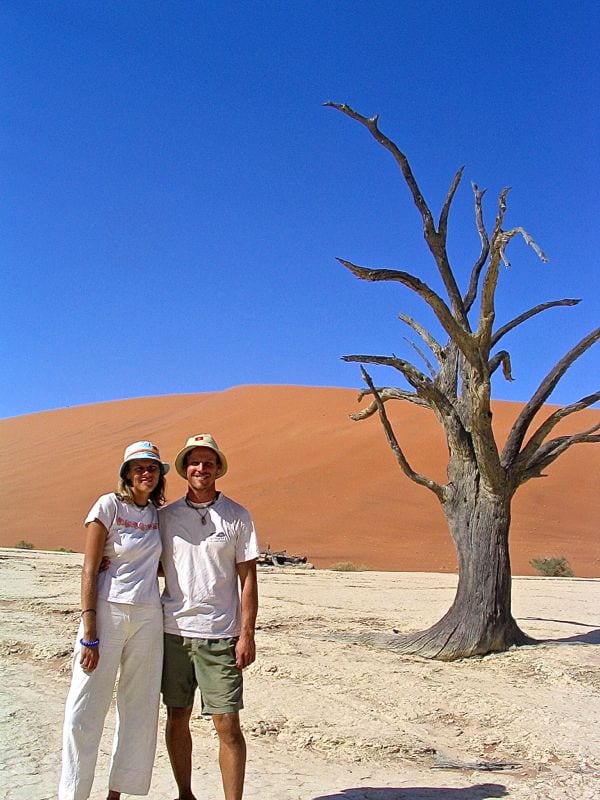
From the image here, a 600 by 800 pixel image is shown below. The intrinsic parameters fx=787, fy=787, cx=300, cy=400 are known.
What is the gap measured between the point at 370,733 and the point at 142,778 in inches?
73.4

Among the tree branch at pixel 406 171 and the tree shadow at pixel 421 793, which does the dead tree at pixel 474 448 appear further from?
the tree shadow at pixel 421 793

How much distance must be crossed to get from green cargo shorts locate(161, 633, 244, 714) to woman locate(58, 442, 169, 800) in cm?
7

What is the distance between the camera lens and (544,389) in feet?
26.0

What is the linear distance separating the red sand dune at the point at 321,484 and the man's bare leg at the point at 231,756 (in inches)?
716

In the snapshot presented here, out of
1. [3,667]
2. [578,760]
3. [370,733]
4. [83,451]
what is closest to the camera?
[578,760]

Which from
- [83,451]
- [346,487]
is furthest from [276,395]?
[346,487]

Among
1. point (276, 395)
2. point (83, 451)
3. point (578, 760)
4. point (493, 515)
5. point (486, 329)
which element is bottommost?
point (578, 760)

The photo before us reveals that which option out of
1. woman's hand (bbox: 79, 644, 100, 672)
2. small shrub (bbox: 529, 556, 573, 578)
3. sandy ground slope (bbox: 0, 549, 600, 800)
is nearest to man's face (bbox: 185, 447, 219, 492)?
woman's hand (bbox: 79, 644, 100, 672)

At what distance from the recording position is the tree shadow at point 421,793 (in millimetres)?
3797

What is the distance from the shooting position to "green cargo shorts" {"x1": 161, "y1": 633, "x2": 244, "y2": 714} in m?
3.34

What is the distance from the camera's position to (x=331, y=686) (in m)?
5.86

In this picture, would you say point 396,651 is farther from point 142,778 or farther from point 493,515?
point 142,778

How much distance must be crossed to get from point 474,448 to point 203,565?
4.56m

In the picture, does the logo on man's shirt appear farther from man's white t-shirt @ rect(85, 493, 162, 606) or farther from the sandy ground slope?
the sandy ground slope
